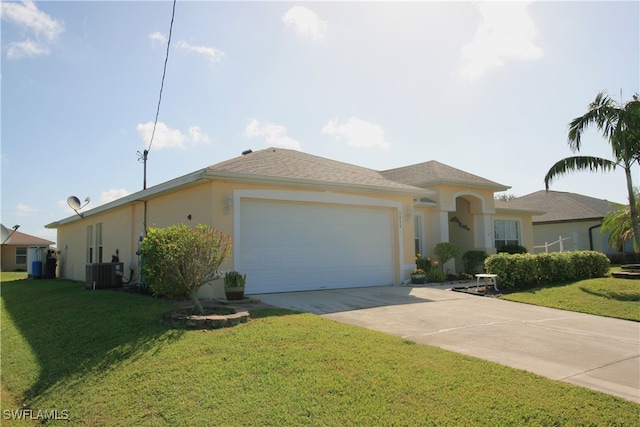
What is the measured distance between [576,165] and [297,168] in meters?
9.44

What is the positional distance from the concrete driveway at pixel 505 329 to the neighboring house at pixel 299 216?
1.02 m

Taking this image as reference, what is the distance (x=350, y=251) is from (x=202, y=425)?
364 inches

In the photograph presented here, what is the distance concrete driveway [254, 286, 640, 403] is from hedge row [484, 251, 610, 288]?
159cm

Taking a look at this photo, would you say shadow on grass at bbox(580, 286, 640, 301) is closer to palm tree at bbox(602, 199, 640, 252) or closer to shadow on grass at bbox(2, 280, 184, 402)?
shadow on grass at bbox(2, 280, 184, 402)

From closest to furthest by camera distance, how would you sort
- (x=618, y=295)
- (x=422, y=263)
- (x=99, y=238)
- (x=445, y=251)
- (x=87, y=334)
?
(x=87, y=334), (x=618, y=295), (x=422, y=263), (x=445, y=251), (x=99, y=238)

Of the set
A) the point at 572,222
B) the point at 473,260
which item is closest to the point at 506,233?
the point at 473,260

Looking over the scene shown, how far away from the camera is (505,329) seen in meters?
7.54

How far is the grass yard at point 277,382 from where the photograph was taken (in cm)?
410

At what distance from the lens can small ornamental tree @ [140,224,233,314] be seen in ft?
24.9

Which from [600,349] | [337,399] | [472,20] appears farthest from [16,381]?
[472,20]

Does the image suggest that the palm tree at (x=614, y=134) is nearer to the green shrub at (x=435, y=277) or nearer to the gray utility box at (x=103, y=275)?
the green shrub at (x=435, y=277)

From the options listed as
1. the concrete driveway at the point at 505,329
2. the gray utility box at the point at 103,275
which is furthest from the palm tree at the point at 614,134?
the gray utility box at the point at 103,275

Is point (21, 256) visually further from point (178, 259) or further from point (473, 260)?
point (178, 259)

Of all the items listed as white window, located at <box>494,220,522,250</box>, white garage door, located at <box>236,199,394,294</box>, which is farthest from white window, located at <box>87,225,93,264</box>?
white window, located at <box>494,220,522,250</box>
